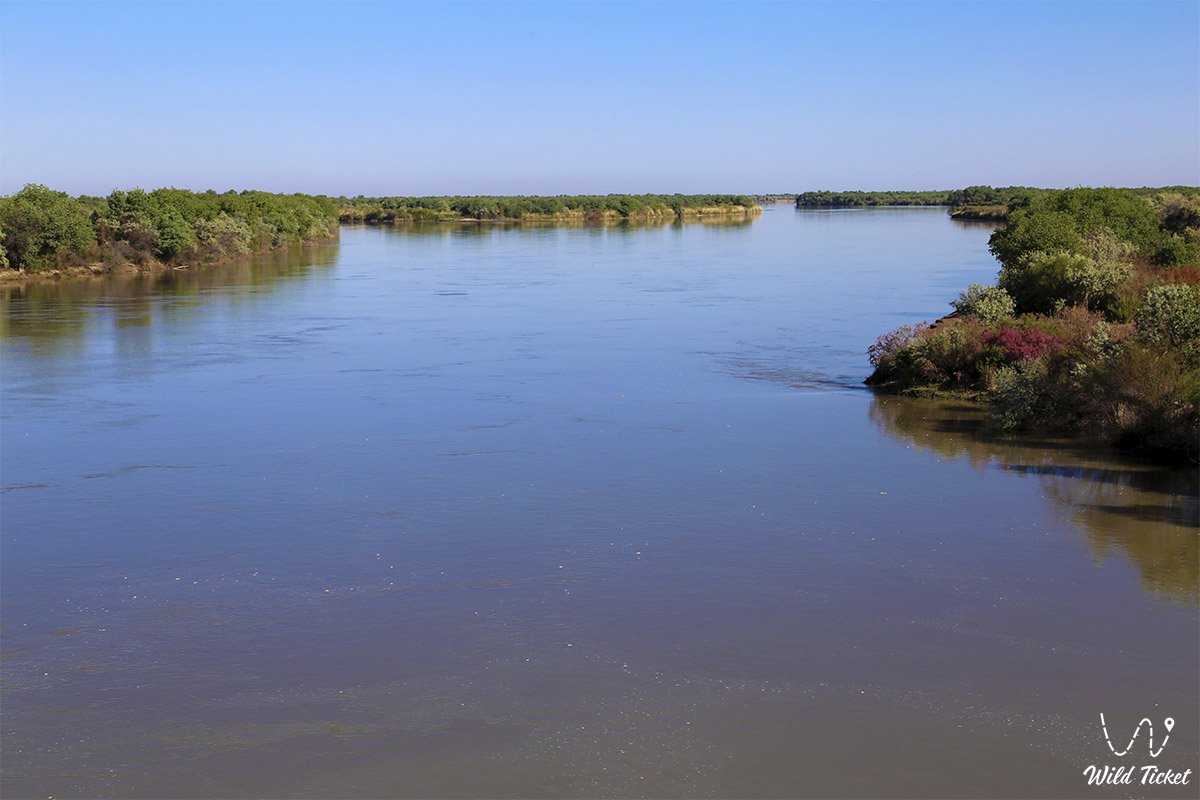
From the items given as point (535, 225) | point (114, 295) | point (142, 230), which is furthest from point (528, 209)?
point (114, 295)

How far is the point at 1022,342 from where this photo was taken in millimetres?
22438

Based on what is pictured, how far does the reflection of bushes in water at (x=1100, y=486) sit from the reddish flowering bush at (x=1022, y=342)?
1.39m

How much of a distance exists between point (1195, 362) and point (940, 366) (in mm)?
6105

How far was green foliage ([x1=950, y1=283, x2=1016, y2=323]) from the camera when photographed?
25.0 metres

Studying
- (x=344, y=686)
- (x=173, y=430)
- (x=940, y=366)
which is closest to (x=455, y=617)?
(x=344, y=686)

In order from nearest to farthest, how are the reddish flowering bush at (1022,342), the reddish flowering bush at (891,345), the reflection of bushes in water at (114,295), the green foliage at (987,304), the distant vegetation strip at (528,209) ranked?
the reddish flowering bush at (1022,342), the reddish flowering bush at (891,345), the green foliage at (987,304), the reflection of bushes in water at (114,295), the distant vegetation strip at (528,209)

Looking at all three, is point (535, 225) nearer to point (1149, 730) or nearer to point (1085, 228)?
point (1085, 228)

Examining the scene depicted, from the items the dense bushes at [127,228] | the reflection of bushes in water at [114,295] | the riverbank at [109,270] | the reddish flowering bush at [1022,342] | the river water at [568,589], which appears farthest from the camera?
the dense bushes at [127,228]

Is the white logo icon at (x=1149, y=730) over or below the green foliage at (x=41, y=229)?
below

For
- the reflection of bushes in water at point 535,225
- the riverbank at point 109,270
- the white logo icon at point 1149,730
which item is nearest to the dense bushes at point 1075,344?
the white logo icon at point 1149,730

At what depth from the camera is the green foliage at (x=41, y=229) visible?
49.7 m

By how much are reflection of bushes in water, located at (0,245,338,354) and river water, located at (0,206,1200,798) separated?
822cm

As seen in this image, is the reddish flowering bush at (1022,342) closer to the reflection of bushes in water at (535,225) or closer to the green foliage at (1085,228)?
the green foliage at (1085,228)
